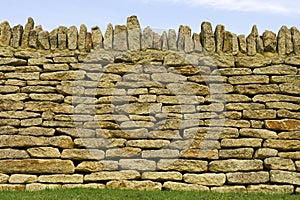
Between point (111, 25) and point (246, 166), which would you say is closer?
point (246, 166)

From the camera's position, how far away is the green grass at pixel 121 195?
5.62 meters

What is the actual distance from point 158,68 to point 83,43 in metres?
1.14

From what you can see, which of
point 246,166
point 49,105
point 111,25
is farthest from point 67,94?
point 246,166

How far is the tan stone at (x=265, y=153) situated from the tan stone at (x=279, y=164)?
0.05 metres

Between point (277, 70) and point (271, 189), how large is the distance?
1639mm

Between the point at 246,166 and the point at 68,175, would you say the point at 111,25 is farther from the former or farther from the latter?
the point at 246,166

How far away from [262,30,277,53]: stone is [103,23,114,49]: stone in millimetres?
2211

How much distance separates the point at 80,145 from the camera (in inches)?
255

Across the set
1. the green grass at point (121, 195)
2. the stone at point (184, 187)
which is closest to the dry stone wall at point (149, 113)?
the stone at point (184, 187)

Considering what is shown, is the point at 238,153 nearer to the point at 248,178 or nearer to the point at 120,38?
the point at 248,178

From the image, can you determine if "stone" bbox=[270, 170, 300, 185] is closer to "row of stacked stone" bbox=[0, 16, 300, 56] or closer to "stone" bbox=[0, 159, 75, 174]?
"row of stacked stone" bbox=[0, 16, 300, 56]

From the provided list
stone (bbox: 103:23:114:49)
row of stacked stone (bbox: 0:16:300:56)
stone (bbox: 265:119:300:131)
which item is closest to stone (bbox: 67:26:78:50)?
row of stacked stone (bbox: 0:16:300:56)

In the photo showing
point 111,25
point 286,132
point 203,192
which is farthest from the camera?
point 111,25

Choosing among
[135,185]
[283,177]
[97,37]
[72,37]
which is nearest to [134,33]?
[97,37]
